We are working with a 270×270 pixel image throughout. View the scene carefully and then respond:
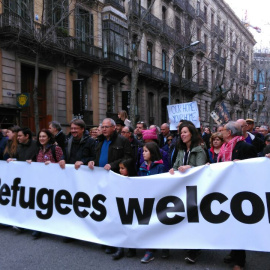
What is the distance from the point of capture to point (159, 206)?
13.3 feet

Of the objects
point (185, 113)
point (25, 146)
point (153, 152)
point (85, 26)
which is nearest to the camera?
point (153, 152)

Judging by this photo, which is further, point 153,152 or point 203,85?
point 203,85

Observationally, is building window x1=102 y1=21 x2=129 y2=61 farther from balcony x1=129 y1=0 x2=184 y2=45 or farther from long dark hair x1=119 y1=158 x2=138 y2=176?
long dark hair x1=119 y1=158 x2=138 y2=176

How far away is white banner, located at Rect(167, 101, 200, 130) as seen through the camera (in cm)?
984

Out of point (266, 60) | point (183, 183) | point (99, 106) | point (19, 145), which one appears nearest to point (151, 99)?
point (99, 106)

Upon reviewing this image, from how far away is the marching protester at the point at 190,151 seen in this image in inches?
161

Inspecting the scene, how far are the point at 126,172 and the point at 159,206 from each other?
26.3 inches

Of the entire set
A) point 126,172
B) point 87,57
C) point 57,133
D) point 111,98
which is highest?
point 87,57

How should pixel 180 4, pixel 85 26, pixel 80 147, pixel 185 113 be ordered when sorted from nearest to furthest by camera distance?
pixel 80 147 < pixel 185 113 < pixel 85 26 < pixel 180 4

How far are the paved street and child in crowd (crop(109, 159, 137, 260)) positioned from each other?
7 cm

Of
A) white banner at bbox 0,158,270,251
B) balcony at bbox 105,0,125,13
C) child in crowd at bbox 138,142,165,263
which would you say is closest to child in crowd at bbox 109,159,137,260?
white banner at bbox 0,158,270,251

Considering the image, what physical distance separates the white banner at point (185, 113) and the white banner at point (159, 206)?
576 centimetres

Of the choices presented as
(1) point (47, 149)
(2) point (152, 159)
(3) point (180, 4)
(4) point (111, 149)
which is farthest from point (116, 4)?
(2) point (152, 159)

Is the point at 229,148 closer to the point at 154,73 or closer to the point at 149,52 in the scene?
the point at 154,73
